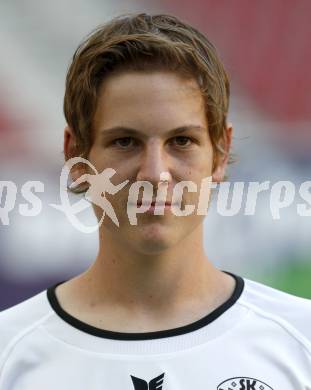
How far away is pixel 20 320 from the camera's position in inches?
85.9

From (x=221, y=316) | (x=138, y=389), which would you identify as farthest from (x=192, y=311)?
(x=138, y=389)

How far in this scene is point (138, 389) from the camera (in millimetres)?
2020

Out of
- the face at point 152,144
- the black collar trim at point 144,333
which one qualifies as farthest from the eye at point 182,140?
the black collar trim at point 144,333

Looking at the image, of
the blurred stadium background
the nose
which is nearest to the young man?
the nose

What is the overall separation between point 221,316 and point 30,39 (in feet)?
7.22

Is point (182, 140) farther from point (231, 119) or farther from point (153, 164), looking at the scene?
point (231, 119)

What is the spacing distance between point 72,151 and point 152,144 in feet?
1.13

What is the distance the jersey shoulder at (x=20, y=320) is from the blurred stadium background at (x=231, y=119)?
1.65m

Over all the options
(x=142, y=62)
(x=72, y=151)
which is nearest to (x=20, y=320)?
(x=72, y=151)

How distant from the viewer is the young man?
203 centimetres

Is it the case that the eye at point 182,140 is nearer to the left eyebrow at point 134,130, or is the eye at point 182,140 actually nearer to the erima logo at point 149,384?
the left eyebrow at point 134,130

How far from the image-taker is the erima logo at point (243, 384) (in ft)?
6.65

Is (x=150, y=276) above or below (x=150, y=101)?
below

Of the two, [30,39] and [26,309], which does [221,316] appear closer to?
[26,309]
